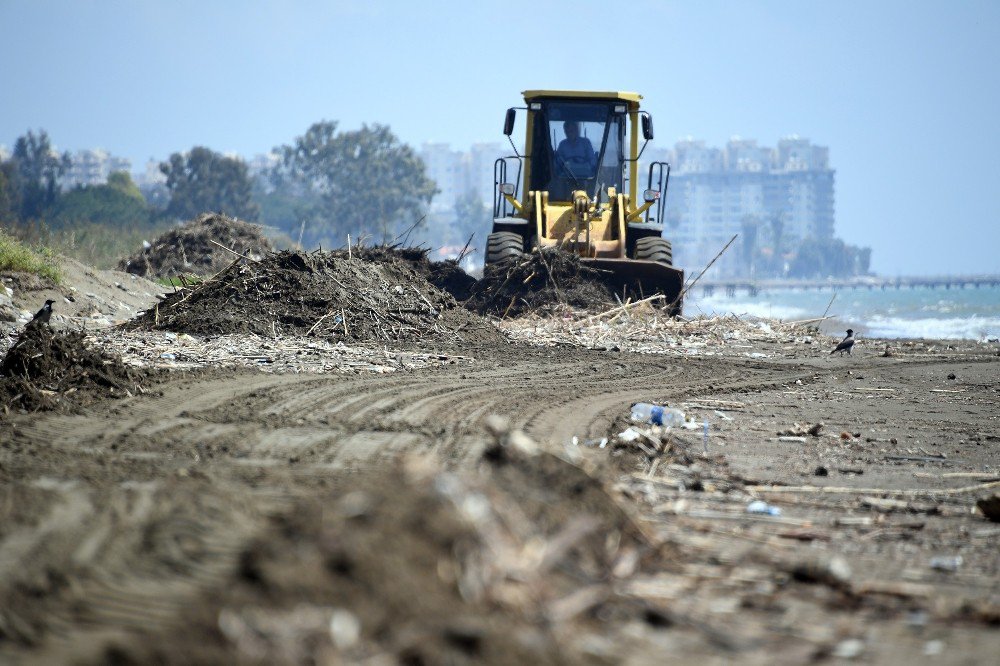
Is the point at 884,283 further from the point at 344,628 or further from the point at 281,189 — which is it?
the point at 344,628

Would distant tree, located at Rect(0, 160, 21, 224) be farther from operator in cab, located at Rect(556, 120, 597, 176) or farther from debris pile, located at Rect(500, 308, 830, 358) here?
debris pile, located at Rect(500, 308, 830, 358)

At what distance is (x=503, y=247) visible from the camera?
19641 millimetres

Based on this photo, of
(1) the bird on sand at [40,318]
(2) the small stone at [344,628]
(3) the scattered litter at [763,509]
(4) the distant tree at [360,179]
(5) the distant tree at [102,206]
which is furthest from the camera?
(4) the distant tree at [360,179]

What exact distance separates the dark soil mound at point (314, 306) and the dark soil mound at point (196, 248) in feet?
33.6

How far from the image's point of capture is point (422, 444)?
752cm

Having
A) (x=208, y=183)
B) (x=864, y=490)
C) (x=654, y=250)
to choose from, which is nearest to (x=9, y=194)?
(x=208, y=183)

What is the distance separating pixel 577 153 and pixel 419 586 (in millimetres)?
18130

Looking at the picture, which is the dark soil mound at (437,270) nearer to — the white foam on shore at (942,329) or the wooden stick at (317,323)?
the wooden stick at (317,323)

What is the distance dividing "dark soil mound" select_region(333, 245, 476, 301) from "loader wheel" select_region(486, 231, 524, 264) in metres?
0.84

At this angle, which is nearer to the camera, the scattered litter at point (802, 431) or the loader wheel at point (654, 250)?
the scattered litter at point (802, 431)

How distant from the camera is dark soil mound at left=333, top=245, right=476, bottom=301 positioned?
67.1 feet

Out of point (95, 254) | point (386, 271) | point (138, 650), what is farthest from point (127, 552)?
point (95, 254)

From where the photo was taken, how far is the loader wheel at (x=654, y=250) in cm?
1977

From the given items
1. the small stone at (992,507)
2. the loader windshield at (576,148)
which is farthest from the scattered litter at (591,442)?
the loader windshield at (576,148)
